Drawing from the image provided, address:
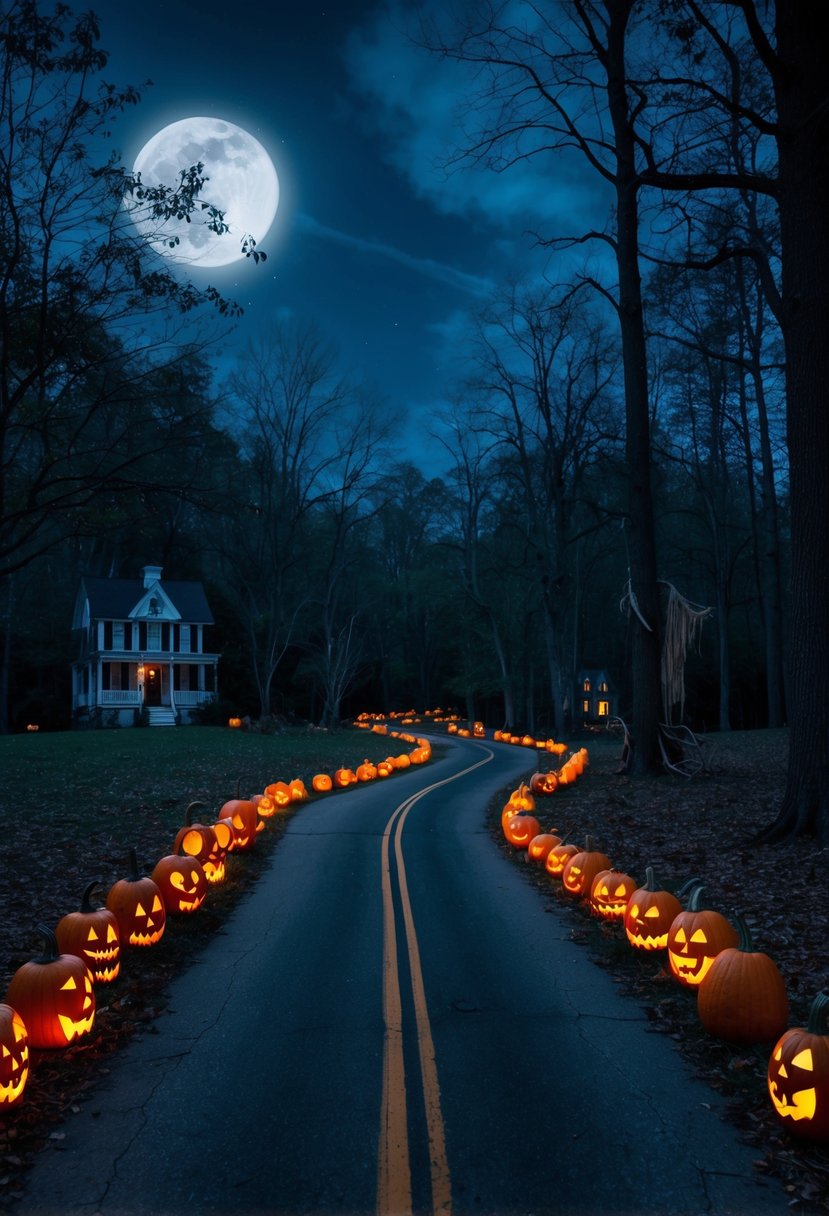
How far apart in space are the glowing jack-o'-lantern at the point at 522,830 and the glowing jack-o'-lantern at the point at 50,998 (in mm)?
8853

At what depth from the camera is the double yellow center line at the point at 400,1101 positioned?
4.13 metres

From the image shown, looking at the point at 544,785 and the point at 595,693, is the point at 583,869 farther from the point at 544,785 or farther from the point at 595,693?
the point at 595,693

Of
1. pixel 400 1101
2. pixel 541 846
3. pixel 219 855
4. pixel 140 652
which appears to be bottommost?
pixel 400 1101

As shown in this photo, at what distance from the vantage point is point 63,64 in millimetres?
9594

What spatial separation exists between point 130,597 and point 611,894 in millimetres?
47347

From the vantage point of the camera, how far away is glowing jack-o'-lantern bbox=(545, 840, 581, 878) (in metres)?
11.1

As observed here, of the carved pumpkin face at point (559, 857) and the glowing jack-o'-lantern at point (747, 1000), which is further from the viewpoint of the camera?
the carved pumpkin face at point (559, 857)

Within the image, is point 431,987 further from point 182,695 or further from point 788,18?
point 182,695

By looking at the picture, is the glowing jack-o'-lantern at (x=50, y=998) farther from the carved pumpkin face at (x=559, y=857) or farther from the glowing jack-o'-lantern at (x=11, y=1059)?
the carved pumpkin face at (x=559, y=857)

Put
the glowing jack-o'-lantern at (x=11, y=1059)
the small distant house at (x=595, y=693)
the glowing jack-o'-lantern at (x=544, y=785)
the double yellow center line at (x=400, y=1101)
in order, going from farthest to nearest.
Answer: the small distant house at (x=595, y=693), the glowing jack-o'-lantern at (x=544, y=785), the glowing jack-o'-lantern at (x=11, y=1059), the double yellow center line at (x=400, y=1101)

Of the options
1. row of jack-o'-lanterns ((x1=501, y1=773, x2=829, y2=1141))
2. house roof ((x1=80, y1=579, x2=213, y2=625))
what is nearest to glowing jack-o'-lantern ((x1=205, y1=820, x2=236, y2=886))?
row of jack-o'-lanterns ((x1=501, y1=773, x2=829, y2=1141))

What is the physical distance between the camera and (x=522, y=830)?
542 inches

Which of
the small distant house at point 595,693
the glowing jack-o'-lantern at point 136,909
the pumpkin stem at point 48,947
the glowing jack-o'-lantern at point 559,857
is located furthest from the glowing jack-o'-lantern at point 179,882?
the small distant house at point 595,693

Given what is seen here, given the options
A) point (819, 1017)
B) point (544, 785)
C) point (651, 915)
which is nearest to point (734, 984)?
point (819, 1017)
